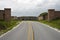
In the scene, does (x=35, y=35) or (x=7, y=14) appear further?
(x=7, y=14)

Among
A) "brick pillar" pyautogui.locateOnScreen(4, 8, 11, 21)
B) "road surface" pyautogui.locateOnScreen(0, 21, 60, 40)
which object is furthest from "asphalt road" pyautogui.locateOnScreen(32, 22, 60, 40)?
"brick pillar" pyautogui.locateOnScreen(4, 8, 11, 21)

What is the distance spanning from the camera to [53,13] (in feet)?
217

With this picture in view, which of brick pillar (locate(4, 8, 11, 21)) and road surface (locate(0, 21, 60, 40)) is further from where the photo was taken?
brick pillar (locate(4, 8, 11, 21))

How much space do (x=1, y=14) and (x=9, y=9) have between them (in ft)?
9.09

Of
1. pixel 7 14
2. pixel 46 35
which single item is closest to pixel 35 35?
pixel 46 35

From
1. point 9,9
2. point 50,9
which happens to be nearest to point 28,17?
point 50,9

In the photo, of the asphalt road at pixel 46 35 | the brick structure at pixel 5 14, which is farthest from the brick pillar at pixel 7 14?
the asphalt road at pixel 46 35

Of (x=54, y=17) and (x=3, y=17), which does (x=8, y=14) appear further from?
(x=54, y=17)

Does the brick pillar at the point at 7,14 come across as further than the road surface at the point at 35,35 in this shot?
Yes

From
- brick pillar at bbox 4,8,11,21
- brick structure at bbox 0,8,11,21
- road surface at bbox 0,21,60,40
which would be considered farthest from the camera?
brick pillar at bbox 4,8,11,21

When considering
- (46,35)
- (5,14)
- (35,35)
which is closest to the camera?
(46,35)

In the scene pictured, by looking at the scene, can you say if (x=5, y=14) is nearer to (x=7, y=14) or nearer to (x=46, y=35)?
(x=7, y=14)

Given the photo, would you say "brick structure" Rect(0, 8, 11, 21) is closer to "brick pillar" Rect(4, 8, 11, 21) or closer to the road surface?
"brick pillar" Rect(4, 8, 11, 21)

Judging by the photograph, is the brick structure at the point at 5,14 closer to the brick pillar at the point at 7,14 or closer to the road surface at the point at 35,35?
the brick pillar at the point at 7,14
